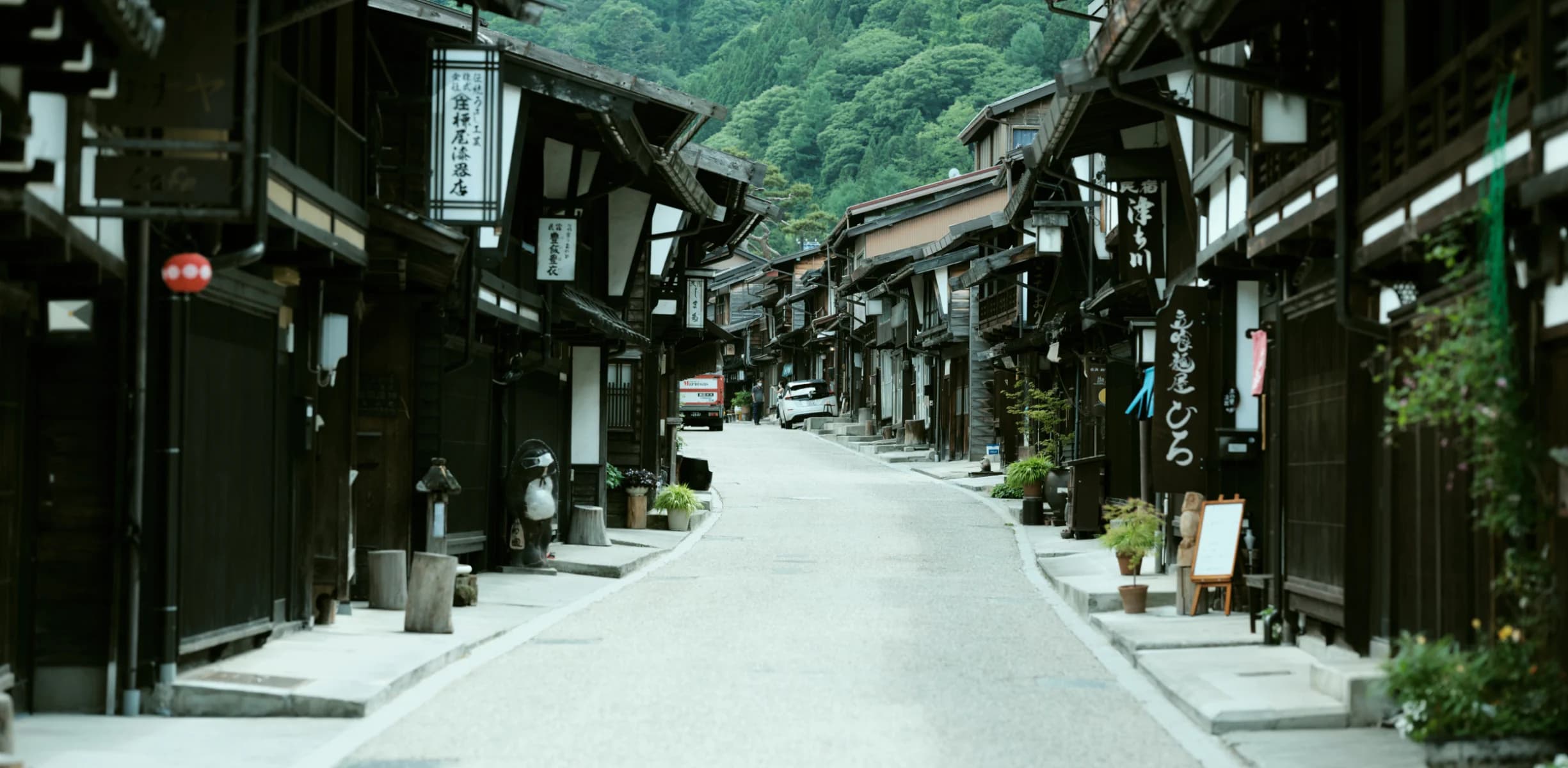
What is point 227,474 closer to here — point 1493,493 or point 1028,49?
point 1493,493

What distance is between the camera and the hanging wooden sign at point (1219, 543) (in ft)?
57.8

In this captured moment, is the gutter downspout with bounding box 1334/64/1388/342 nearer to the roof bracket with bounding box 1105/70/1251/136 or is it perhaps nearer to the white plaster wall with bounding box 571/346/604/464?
the roof bracket with bounding box 1105/70/1251/136

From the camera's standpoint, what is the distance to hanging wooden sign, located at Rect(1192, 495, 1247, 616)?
17.6m

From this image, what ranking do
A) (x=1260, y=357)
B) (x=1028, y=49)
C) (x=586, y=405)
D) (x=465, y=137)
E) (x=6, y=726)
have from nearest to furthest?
1. (x=6, y=726)
2. (x=1260, y=357)
3. (x=465, y=137)
4. (x=586, y=405)
5. (x=1028, y=49)

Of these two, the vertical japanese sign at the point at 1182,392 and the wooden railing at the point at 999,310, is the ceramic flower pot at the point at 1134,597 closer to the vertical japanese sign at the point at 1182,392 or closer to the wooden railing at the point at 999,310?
the vertical japanese sign at the point at 1182,392

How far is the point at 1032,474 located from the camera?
1415 inches

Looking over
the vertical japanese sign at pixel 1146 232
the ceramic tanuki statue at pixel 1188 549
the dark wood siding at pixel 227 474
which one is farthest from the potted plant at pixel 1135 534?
the dark wood siding at pixel 227 474

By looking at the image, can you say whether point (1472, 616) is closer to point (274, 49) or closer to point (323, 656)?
point (323, 656)

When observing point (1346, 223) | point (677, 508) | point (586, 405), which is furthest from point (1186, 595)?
point (677, 508)

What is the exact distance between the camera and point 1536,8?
9.23 m

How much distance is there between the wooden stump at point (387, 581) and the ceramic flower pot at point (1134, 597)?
25.5 feet

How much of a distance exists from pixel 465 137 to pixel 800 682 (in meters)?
7.70

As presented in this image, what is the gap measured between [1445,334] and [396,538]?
41.2 feet

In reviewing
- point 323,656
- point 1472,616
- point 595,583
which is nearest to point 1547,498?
point 1472,616
